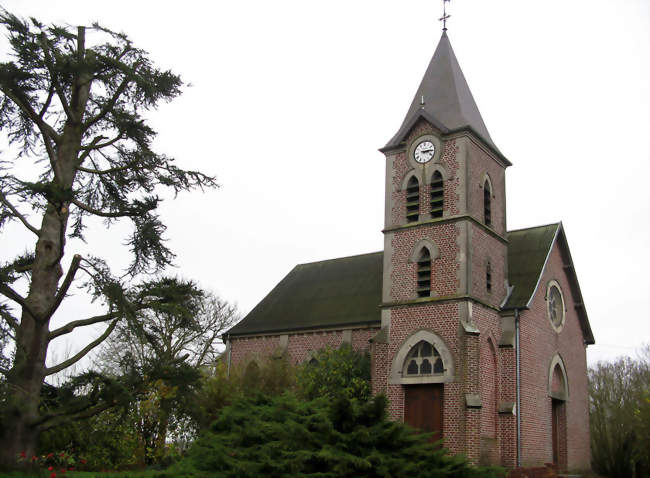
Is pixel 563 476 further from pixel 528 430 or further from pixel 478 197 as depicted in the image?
pixel 478 197

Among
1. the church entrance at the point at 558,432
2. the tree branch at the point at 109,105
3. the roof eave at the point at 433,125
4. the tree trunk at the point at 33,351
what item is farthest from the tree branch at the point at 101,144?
the church entrance at the point at 558,432

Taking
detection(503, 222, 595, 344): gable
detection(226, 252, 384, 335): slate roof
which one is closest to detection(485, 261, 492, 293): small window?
detection(503, 222, 595, 344): gable

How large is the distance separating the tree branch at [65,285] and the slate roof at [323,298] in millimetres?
17913

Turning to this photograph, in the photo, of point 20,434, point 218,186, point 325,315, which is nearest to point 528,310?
point 325,315

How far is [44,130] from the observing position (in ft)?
46.3

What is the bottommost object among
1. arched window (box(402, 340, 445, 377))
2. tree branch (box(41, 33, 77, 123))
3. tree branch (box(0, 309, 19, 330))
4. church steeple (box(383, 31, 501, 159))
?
tree branch (box(0, 309, 19, 330))

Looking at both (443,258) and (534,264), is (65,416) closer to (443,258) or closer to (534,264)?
(443,258)

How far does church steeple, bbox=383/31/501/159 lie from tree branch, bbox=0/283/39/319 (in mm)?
17791

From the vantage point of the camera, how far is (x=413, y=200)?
2697 centimetres

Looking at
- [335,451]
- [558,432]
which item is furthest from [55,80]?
[558,432]

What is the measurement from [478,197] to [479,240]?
1.72 metres

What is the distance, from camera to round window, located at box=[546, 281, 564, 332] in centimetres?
2860

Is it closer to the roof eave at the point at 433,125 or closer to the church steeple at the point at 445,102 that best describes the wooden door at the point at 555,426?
the roof eave at the point at 433,125

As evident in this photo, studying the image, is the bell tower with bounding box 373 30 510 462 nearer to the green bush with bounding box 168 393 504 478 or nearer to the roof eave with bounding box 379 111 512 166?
the roof eave with bounding box 379 111 512 166
